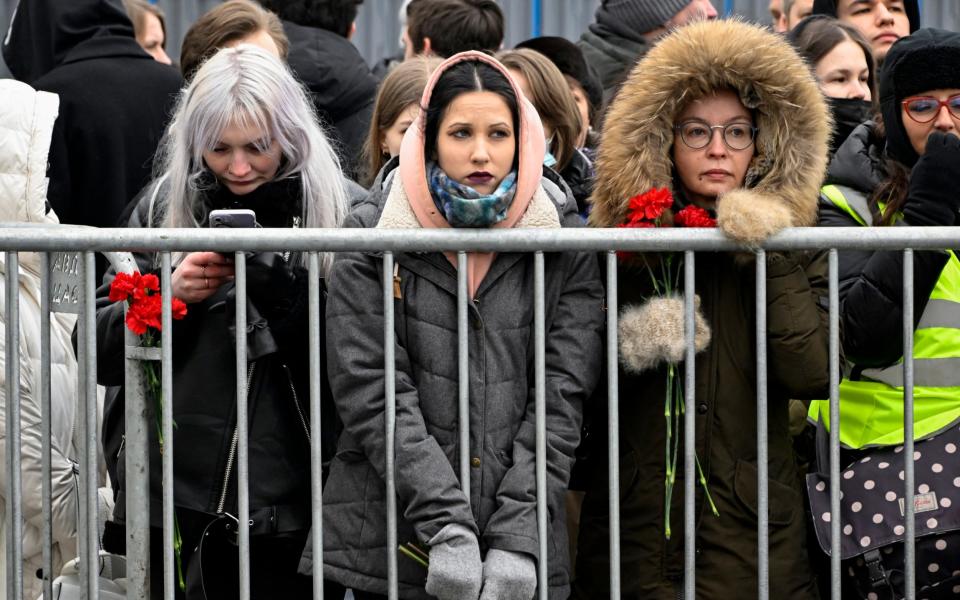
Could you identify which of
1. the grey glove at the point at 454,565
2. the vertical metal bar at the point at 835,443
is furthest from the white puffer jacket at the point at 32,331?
the vertical metal bar at the point at 835,443

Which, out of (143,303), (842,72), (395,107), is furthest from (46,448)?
(842,72)

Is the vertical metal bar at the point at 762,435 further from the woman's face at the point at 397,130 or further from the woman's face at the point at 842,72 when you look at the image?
the woman's face at the point at 842,72

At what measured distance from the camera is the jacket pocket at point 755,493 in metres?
3.88

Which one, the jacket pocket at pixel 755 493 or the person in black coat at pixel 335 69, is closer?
the jacket pocket at pixel 755 493

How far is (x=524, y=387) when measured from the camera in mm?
3824

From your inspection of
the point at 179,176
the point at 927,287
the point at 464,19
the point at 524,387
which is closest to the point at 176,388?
the point at 179,176

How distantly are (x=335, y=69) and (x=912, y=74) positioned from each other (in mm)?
2554

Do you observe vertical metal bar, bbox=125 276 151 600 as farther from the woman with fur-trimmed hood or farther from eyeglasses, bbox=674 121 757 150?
eyeglasses, bbox=674 121 757 150

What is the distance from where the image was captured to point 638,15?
6234 millimetres

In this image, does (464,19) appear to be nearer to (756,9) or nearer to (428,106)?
(428,106)

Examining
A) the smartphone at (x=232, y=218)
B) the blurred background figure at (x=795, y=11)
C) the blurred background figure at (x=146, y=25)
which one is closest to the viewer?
the smartphone at (x=232, y=218)

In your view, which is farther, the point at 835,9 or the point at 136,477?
the point at 835,9

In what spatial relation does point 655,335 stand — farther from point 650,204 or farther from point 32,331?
point 32,331

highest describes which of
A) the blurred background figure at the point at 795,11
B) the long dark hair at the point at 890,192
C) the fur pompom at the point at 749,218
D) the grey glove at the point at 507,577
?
the blurred background figure at the point at 795,11
